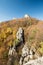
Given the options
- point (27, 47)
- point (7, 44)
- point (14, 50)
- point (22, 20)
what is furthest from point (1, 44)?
point (22, 20)

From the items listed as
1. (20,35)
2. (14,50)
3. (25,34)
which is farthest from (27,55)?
(25,34)

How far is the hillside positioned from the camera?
40.3m

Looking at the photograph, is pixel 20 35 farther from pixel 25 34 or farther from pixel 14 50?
pixel 14 50

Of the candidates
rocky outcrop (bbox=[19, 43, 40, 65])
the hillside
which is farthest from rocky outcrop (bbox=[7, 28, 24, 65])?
rocky outcrop (bbox=[19, 43, 40, 65])

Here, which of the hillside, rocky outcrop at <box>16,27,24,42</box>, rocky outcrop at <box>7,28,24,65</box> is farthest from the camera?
rocky outcrop at <box>16,27,24,42</box>

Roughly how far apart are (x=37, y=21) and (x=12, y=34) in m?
9.31

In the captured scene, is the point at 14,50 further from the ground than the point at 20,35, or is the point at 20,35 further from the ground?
the point at 20,35

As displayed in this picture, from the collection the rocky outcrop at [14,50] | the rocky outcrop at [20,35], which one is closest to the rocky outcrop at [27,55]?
the rocky outcrop at [14,50]

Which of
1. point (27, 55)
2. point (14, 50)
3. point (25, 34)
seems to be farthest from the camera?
point (25, 34)

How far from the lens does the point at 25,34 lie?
45125mm

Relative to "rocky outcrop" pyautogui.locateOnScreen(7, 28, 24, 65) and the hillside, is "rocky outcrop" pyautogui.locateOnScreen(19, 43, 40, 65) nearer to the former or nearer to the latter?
the hillside

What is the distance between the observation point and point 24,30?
45938mm

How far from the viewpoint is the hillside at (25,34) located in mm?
40338

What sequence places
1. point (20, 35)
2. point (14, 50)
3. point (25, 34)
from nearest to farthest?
1. point (14, 50)
2. point (20, 35)
3. point (25, 34)
